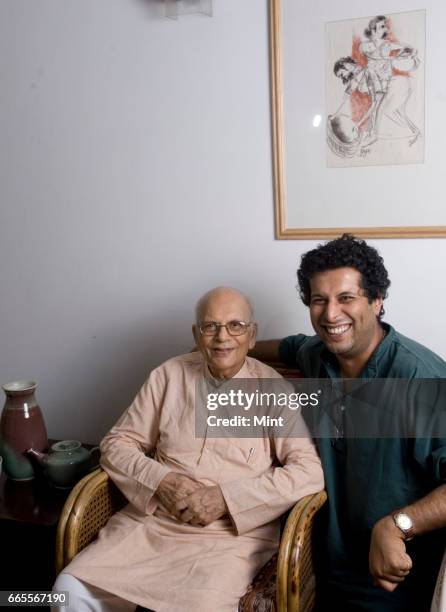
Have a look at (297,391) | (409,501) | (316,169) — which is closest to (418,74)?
(316,169)

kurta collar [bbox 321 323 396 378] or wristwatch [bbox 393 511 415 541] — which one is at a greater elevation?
kurta collar [bbox 321 323 396 378]

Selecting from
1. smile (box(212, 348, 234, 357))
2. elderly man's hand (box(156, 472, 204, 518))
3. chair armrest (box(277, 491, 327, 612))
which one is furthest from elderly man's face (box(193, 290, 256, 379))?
chair armrest (box(277, 491, 327, 612))

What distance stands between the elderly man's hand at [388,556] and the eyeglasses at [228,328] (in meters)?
0.68

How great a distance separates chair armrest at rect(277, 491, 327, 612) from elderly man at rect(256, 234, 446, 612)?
0.35 ft

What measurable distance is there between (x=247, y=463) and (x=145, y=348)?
2.78 ft

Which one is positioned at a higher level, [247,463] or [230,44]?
[230,44]

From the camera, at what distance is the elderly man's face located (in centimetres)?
194

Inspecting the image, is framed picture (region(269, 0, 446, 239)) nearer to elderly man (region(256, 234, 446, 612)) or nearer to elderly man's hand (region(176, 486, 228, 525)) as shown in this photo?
elderly man (region(256, 234, 446, 612))

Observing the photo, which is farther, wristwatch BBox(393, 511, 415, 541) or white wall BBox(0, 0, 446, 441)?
→ white wall BBox(0, 0, 446, 441)

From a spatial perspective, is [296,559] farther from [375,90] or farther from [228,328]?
[375,90]

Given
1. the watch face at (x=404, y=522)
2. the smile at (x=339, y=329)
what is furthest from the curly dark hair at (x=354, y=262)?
the watch face at (x=404, y=522)

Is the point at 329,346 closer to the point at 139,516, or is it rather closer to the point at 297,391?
the point at 297,391

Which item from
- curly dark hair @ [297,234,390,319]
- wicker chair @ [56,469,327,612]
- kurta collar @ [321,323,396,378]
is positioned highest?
curly dark hair @ [297,234,390,319]

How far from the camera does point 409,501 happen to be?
1.73 meters
